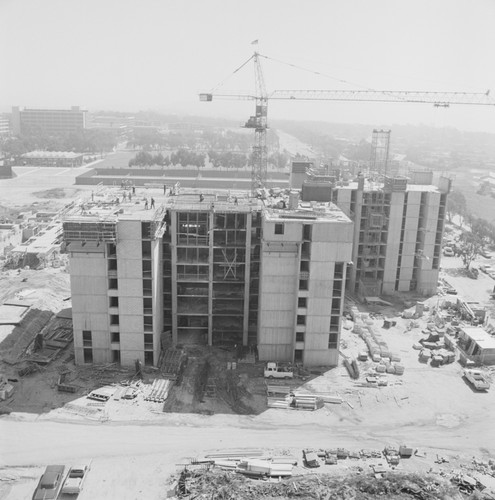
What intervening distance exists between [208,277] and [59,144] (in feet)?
440

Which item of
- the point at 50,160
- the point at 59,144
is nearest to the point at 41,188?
the point at 50,160

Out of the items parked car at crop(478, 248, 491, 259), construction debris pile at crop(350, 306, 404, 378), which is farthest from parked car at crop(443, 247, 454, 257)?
construction debris pile at crop(350, 306, 404, 378)

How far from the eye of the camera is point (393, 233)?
5381 centimetres

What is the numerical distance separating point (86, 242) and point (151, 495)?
16277 mm

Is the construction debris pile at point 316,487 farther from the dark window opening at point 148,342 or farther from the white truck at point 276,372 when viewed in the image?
the dark window opening at point 148,342

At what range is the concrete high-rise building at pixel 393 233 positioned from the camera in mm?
53344

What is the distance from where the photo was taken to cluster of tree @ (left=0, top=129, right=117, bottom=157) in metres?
150

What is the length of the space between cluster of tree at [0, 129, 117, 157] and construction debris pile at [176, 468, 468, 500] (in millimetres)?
134598

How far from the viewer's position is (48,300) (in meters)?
46.8

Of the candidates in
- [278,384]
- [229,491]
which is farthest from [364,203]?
[229,491]

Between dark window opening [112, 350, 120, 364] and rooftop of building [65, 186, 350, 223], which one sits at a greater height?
rooftop of building [65, 186, 350, 223]

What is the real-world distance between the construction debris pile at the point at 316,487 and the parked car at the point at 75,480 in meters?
4.58

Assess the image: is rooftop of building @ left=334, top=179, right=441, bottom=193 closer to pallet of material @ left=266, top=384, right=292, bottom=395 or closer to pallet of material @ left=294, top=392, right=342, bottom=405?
pallet of material @ left=266, top=384, right=292, bottom=395

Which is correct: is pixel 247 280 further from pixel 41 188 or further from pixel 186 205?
pixel 41 188
